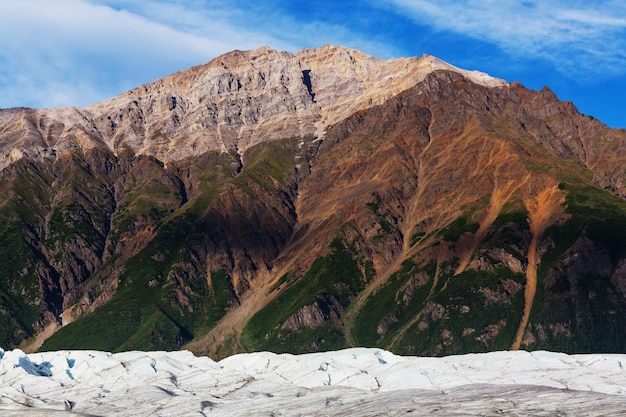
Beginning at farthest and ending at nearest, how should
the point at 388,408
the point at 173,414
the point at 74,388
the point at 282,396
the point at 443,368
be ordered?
1. the point at 74,388
2. the point at 443,368
3. the point at 282,396
4. the point at 173,414
5. the point at 388,408

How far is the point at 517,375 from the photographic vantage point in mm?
169875

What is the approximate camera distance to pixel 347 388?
16512cm

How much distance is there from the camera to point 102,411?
164 m

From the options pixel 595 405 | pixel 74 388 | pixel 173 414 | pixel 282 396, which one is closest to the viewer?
pixel 595 405

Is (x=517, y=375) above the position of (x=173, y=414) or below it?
above

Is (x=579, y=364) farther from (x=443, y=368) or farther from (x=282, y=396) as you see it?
(x=282, y=396)

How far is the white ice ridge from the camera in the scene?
12681cm

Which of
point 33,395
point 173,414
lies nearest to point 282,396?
point 173,414

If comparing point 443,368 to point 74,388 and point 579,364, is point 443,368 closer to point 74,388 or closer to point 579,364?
point 579,364

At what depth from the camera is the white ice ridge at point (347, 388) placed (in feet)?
416

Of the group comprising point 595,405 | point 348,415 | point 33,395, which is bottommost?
point 33,395

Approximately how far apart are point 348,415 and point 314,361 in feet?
202

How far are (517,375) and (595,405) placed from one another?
52887mm

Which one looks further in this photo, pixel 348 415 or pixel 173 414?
pixel 173 414
